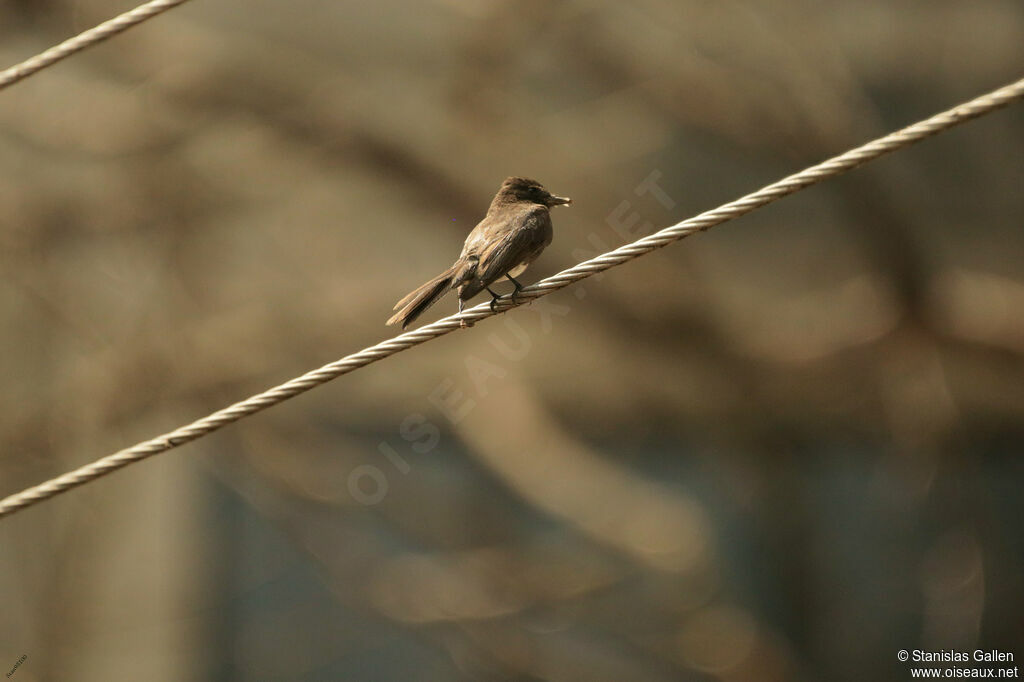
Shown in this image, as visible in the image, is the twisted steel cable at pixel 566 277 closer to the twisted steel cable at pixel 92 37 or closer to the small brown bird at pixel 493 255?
the small brown bird at pixel 493 255

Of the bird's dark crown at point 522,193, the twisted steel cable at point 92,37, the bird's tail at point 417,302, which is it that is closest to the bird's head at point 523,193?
the bird's dark crown at point 522,193

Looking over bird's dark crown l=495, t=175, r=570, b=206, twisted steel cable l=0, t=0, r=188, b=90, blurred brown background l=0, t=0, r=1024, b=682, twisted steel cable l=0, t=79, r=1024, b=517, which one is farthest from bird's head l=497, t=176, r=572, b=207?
blurred brown background l=0, t=0, r=1024, b=682

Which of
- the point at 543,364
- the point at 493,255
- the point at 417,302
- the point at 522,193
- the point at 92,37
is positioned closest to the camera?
the point at 92,37

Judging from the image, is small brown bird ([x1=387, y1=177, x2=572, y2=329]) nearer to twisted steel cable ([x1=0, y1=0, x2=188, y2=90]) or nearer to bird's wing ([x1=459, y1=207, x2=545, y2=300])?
bird's wing ([x1=459, y1=207, x2=545, y2=300])

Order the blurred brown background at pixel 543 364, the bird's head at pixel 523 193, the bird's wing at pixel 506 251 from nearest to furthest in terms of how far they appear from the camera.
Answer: the bird's wing at pixel 506 251, the bird's head at pixel 523 193, the blurred brown background at pixel 543 364

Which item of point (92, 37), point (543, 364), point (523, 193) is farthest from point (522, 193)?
point (543, 364)

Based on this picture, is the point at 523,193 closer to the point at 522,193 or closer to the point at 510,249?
the point at 522,193
